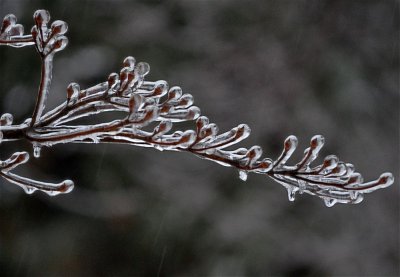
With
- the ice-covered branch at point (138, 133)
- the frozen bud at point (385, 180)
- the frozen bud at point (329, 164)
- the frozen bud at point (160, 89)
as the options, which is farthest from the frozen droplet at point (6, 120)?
the frozen bud at point (385, 180)

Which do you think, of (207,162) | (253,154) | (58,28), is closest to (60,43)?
(58,28)

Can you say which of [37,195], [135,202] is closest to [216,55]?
[135,202]

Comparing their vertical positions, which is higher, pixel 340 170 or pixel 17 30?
pixel 17 30

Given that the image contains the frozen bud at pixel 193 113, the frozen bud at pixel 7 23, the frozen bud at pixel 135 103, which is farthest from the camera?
the frozen bud at pixel 7 23

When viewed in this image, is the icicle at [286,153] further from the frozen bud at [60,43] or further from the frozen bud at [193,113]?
the frozen bud at [60,43]

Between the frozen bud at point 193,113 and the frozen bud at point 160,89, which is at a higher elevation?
the frozen bud at point 160,89

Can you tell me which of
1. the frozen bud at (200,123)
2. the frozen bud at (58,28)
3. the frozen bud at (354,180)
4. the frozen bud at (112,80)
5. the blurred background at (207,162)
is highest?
the blurred background at (207,162)

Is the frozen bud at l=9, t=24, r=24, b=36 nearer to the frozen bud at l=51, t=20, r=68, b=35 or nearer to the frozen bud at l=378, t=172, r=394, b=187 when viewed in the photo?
the frozen bud at l=51, t=20, r=68, b=35

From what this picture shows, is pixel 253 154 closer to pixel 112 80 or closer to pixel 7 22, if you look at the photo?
pixel 112 80

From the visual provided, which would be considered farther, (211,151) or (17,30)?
(17,30)
